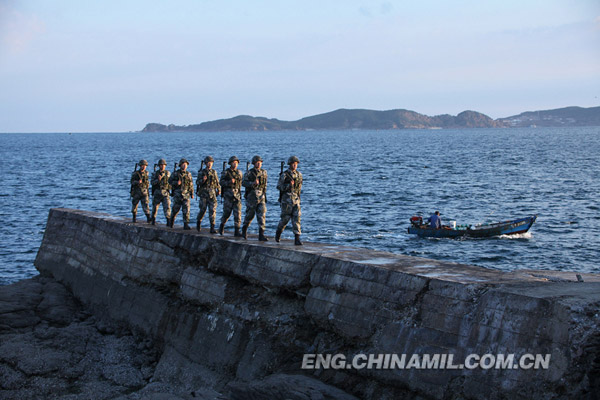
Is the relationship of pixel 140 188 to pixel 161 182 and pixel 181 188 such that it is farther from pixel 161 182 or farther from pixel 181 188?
pixel 181 188

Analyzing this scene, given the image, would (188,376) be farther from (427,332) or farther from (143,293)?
(427,332)

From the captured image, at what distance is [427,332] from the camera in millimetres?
8672

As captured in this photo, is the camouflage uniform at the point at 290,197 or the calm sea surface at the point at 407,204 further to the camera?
the calm sea surface at the point at 407,204

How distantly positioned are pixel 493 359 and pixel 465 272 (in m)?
2.19

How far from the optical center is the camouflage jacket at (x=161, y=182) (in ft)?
53.8

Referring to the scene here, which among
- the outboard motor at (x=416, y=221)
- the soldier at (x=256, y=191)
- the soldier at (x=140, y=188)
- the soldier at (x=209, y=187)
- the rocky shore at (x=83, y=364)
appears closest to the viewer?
the rocky shore at (x=83, y=364)

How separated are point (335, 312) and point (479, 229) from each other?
22.4 m

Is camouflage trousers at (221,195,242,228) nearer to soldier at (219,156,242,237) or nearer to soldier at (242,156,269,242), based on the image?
soldier at (219,156,242,237)

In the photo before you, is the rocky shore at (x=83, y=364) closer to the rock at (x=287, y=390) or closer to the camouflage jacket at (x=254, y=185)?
the rock at (x=287, y=390)

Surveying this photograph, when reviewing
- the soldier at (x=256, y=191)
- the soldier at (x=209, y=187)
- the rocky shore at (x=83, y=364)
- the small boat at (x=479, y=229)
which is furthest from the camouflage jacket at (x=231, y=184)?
the small boat at (x=479, y=229)

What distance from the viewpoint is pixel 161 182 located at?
53.8ft

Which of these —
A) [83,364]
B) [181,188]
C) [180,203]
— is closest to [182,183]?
[181,188]

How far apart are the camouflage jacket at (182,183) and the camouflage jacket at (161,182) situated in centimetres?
41

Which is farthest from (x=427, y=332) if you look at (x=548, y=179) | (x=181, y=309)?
(x=548, y=179)
